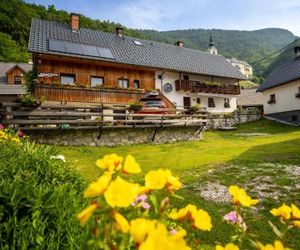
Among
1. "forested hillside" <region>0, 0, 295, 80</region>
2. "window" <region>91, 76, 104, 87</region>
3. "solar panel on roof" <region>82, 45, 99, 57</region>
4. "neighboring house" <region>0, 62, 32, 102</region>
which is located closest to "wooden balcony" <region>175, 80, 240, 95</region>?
"window" <region>91, 76, 104, 87</region>

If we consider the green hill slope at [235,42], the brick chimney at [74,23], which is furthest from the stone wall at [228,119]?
the green hill slope at [235,42]

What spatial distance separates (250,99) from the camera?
5206 centimetres

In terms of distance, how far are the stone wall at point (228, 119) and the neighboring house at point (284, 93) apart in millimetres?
2231

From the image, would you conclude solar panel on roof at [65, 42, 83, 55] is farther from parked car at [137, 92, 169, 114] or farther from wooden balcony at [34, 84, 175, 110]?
parked car at [137, 92, 169, 114]

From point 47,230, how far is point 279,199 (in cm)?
533

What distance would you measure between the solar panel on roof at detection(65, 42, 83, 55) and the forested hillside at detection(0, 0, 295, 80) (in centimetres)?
3308

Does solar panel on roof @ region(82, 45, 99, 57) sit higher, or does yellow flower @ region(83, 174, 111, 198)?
solar panel on roof @ region(82, 45, 99, 57)

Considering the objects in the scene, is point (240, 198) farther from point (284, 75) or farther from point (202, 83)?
point (284, 75)

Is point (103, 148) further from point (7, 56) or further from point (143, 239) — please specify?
point (7, 56)

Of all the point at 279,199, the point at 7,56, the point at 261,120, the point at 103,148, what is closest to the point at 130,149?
the point at 103,148

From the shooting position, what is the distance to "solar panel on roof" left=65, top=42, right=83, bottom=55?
2479cm

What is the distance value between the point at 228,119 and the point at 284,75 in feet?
27.8

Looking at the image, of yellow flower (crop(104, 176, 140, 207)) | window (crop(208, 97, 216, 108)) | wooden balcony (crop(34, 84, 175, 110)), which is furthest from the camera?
window (crop(208, 97, 216, 108))

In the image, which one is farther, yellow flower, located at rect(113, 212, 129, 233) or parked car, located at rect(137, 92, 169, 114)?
parked car, located at rect(137, 92, 169, 114)
